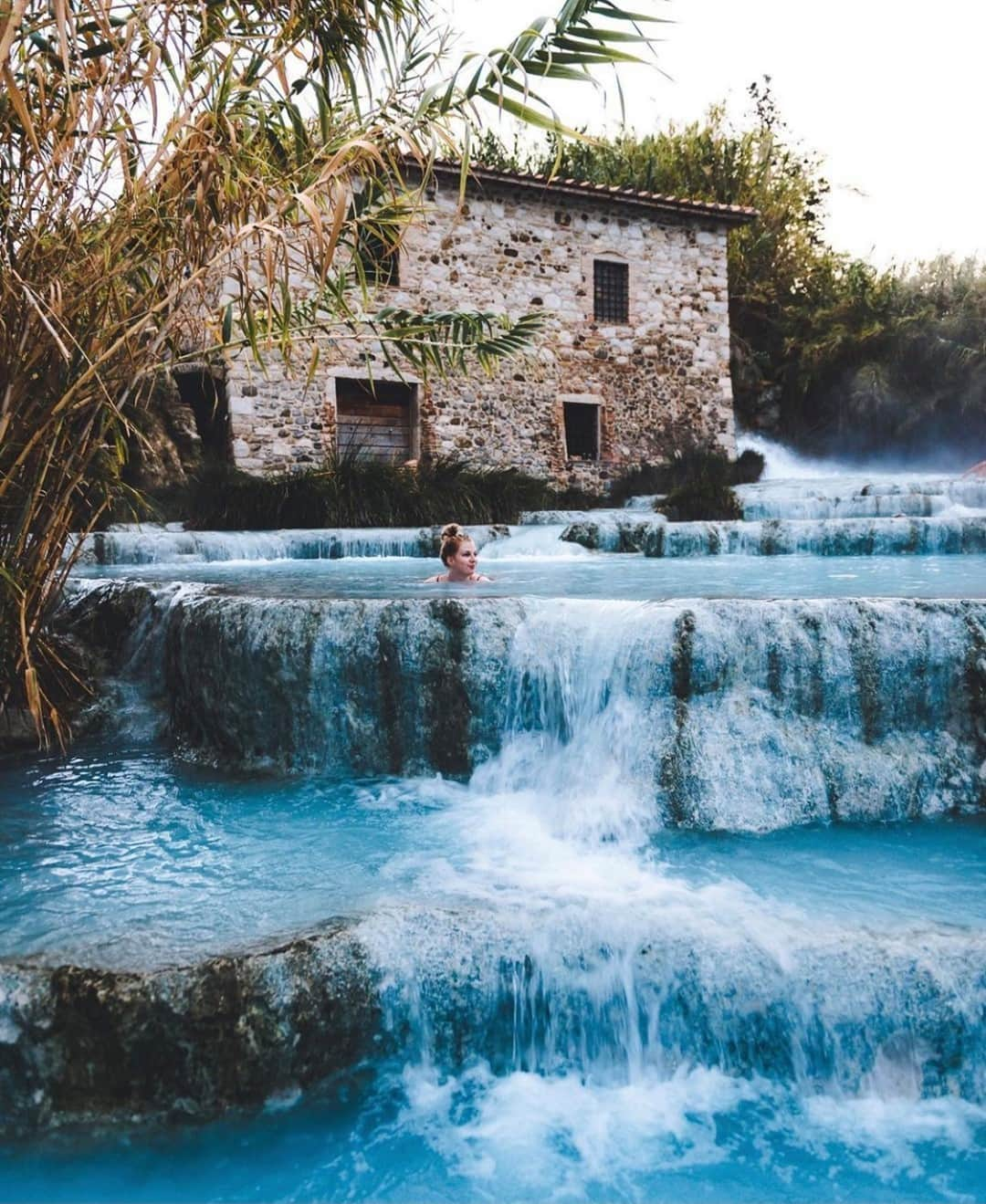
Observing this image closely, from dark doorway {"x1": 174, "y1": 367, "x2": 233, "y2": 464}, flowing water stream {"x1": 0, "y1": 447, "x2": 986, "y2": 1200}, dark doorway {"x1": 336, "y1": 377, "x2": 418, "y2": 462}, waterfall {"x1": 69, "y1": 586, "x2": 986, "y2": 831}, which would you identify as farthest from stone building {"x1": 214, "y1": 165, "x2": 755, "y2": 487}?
waterfall {"x1": 69, "y1": 586, "x2": 986, "y2": 831}

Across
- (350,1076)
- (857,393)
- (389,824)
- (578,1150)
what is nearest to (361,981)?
(350,1076)

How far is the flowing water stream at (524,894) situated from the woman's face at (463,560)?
0.84 meters

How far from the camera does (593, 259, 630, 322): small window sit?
15.4 metres

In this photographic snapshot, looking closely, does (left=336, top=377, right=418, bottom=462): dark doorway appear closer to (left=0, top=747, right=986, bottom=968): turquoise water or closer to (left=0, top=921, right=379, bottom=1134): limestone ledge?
(left=0, top=747, right=986, bottom=968): turquoise water

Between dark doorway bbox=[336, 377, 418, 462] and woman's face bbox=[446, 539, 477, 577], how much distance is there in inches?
302

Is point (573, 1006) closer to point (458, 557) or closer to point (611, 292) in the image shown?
point (458, 557)

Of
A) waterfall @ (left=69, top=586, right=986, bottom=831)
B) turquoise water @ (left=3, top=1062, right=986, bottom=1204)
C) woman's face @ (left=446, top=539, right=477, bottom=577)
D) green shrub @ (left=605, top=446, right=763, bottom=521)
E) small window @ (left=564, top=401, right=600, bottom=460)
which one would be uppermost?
small window @ (left=564, top=401, right=600, bottom=460)

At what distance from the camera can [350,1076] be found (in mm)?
2660

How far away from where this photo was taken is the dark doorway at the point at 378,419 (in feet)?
45.6

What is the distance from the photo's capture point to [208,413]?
13.9 meters

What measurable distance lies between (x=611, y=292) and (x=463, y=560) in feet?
35.1

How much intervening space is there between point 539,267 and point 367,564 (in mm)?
8246

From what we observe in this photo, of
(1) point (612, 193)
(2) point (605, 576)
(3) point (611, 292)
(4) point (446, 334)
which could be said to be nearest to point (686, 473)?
(3) point (611, 292)

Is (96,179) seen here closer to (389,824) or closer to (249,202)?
(249,202)
